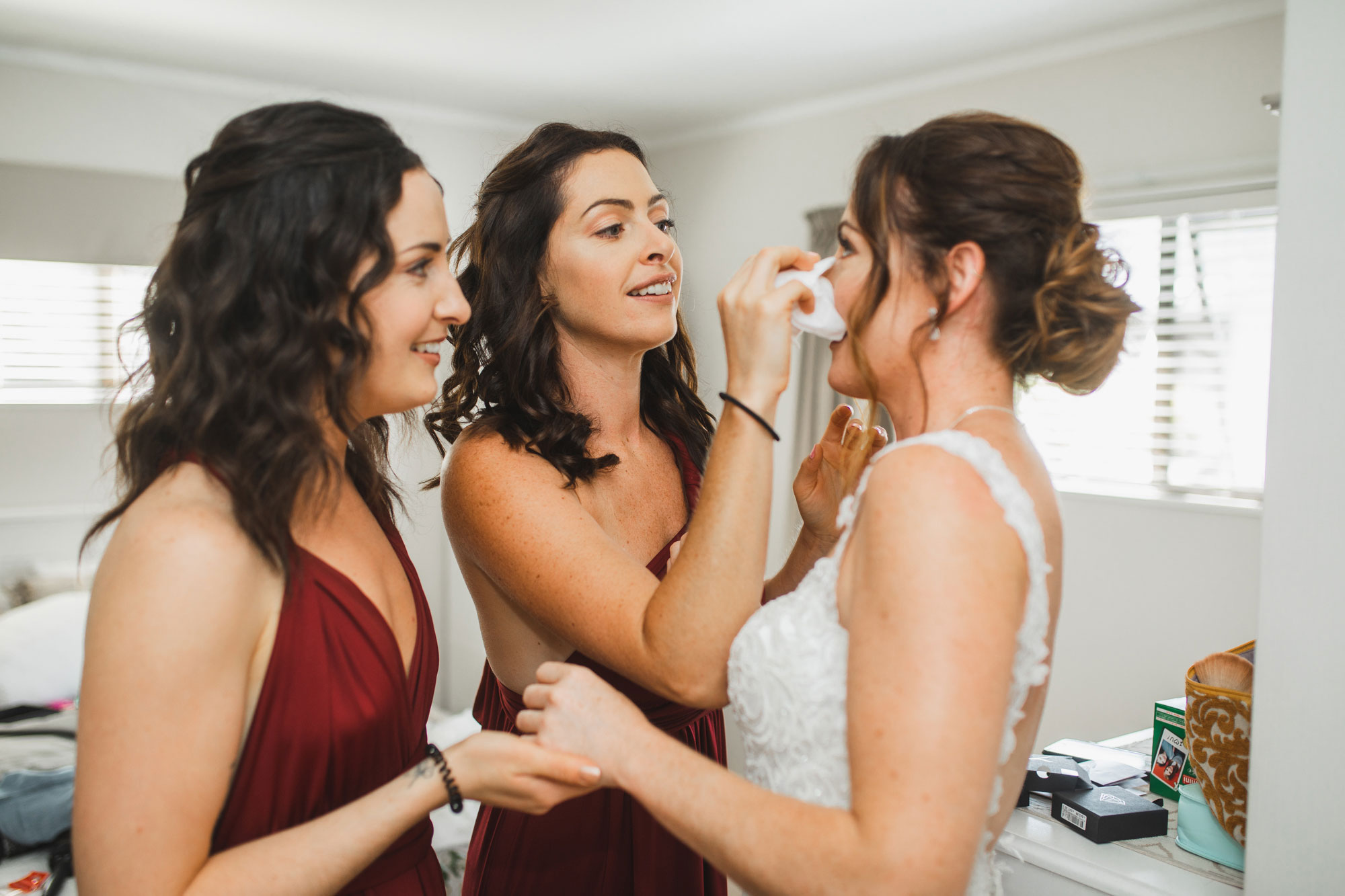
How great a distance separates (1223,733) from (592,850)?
1.04 meters

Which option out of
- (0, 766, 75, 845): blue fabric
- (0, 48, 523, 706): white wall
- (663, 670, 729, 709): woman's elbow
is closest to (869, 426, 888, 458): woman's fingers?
(663, 670, 729, 709): woman's elbow

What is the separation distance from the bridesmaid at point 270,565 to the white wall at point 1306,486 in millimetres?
938

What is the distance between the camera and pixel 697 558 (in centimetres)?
118

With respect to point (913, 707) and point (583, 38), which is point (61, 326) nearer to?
point (583, 38)

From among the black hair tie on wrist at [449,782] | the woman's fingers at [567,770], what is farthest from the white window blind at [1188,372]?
the black hair tie on wrist at [449,782]

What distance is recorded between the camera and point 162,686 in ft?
2.93

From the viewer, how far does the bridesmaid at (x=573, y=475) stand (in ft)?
4.48

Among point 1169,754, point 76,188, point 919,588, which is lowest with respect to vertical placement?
point 1169,754

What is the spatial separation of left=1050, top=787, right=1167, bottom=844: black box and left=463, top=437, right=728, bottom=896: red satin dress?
673mm

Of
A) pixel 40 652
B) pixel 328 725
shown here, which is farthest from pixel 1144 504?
pixel 40 652

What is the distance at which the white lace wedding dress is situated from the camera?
38.4 inches

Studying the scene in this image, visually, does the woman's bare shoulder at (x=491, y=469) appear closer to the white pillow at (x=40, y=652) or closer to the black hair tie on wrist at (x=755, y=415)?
the black hair tie on wrist at (x=755, y=415)

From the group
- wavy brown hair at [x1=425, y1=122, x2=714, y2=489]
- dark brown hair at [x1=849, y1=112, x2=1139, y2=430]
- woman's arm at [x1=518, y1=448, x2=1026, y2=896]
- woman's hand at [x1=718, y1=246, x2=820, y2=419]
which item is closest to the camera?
woman's arm at [x1=518, y1=448, x2=1026, y2=896]

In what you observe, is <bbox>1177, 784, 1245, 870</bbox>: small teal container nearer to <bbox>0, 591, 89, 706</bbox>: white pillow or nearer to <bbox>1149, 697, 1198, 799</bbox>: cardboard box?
<bbox>1149, 697, 1198, 799</bbox>: cardboard box
